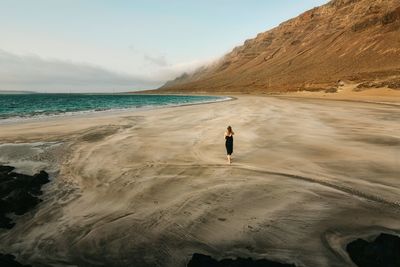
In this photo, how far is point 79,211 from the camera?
349 inches

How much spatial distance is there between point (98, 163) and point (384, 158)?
11.1 m

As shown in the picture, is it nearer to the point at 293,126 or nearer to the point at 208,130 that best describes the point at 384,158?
the point at 293,126

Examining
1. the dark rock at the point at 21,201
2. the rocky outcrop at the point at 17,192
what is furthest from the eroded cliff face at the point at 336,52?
the dark rock at the point at 21,201

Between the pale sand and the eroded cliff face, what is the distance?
73.8 m

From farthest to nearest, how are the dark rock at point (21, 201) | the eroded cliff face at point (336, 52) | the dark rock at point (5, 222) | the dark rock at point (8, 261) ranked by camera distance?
1. the eroded cliff face at point (336, 52)
2. the dark rock at point (21, 201)
3. the dark rock at point (5, 222)
4. the dark rock at point (8, 261)

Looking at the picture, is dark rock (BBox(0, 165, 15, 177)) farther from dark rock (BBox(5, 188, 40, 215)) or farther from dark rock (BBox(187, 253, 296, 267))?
dark rock (BBox(187, 253, 296, 267))

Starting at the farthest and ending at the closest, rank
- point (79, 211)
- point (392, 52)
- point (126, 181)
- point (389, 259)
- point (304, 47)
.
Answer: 1. point (304, 47)
2. point (392, 52)
3. point (126, 181)
4. point (79, 211)
5. point (389, 259)

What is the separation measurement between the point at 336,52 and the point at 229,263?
145338mm

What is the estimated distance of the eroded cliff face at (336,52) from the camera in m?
104

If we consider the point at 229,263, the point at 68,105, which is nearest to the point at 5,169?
the point at 229,263

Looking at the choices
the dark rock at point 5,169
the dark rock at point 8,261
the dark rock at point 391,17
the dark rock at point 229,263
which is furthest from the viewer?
the dark rock at point 391,17

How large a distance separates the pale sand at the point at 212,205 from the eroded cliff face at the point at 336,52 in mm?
73792

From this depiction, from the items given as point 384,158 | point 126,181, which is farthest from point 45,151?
point 384,158

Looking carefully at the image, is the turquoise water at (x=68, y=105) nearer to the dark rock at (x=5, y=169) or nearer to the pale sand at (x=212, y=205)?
the dark rock at (x=5, y=169)
